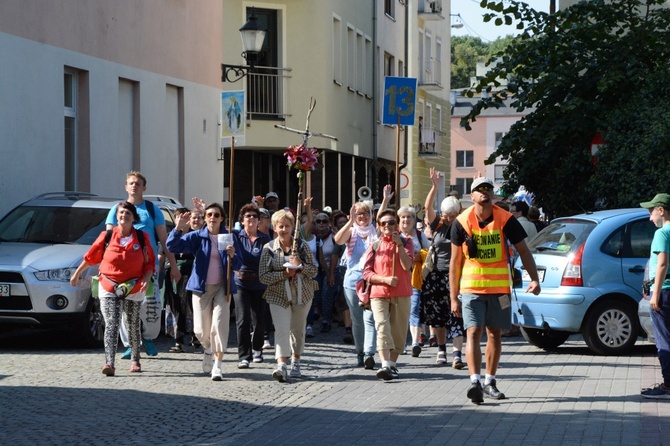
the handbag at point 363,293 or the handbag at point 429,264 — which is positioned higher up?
the handbag at point 429,264

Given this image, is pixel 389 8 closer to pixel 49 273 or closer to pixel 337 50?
pixel 337 50

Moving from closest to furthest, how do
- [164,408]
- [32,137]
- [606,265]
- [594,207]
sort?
[164,408] < [606,265] < [32,137] < [594,207]

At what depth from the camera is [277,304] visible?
13102 millimetres

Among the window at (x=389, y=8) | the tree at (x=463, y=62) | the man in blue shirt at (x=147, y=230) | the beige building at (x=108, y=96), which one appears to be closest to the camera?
the man in blue shirt at (x=147, y=230)

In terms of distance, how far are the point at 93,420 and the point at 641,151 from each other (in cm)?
1375

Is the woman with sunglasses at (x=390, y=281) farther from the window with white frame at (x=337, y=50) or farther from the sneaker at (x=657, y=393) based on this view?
the window with white frame at (x=337, y=50)

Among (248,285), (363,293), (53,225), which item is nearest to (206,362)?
(248,285)

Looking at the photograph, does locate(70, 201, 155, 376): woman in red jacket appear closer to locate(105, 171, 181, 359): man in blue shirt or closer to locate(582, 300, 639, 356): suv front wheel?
locate(105, 171, 181, 359): man in blue shirt

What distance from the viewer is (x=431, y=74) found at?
2071 inches

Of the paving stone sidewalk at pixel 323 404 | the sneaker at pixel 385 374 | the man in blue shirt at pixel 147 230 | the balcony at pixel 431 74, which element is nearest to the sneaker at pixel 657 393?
the paving stone sidewalk at pixel 323 404

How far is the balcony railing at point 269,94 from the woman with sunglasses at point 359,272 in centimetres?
1911

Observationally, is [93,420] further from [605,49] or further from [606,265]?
[605,49]

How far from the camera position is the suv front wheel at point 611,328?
50.1ft

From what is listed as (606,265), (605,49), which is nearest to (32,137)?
(606,265)
